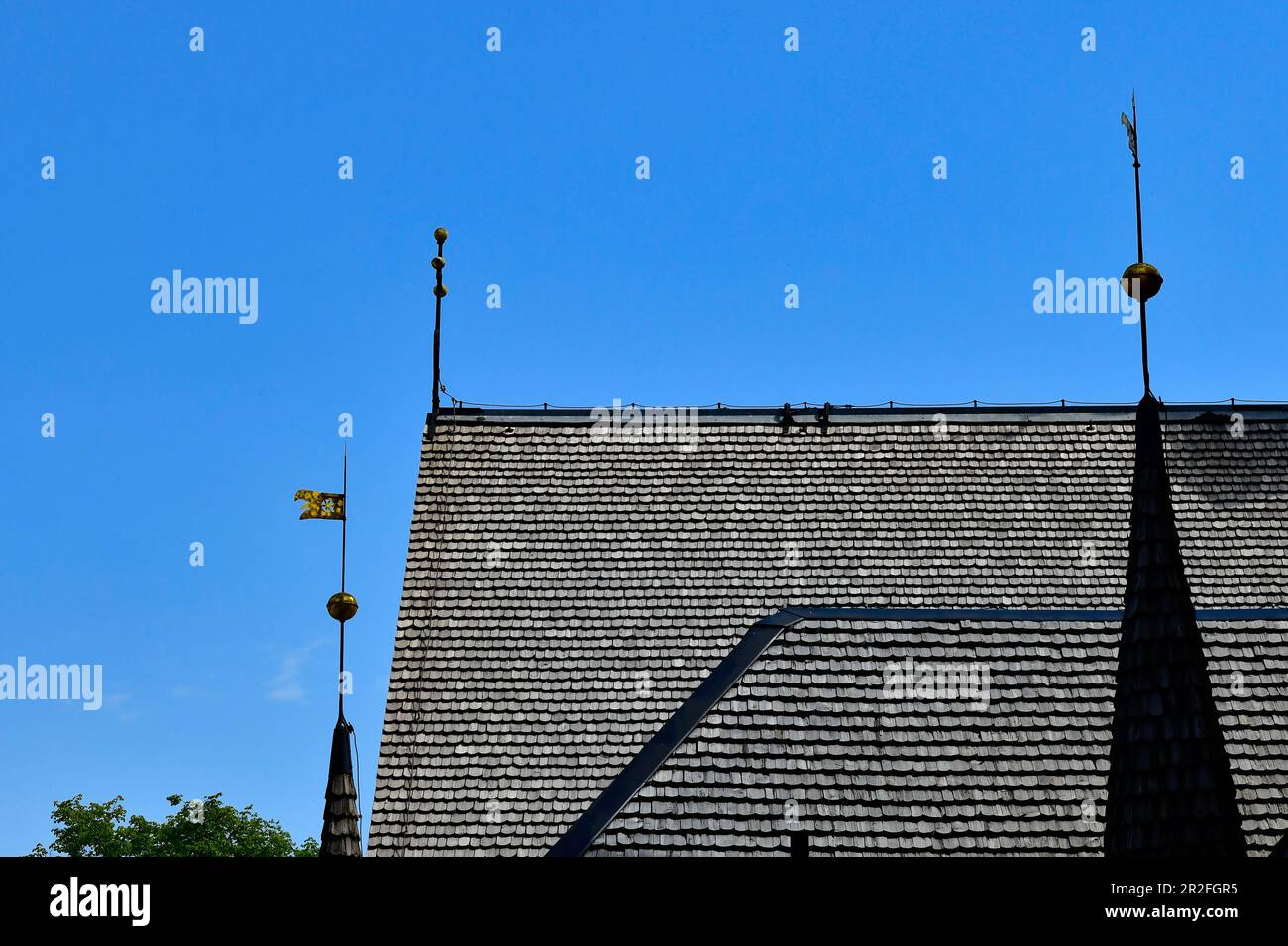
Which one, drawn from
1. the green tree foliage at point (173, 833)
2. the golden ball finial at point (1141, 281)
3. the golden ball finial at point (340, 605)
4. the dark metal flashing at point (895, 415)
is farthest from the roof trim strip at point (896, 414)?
the green tree foliage at point (173, 833)

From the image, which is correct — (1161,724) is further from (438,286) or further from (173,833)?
(173,833)

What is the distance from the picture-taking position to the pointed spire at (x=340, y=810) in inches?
644

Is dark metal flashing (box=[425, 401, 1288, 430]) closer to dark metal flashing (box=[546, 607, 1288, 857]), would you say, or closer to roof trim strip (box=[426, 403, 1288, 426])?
roof trim strip (box=[426, 403, 1288, 426])

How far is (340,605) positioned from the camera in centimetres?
1805

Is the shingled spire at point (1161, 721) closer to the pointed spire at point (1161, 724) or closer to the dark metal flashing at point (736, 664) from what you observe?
the pointed spire at point (1161, 724)

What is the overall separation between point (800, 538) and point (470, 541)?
4.22 metres

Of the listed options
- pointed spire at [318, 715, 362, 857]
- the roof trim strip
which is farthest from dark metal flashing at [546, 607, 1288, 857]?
the roof trim strip

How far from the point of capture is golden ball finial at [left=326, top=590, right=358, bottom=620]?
1803cm

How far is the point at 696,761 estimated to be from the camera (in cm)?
1363

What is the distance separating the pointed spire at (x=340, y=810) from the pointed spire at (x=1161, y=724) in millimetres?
8471

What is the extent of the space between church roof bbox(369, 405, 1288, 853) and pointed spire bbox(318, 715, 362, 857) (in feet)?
2.39
